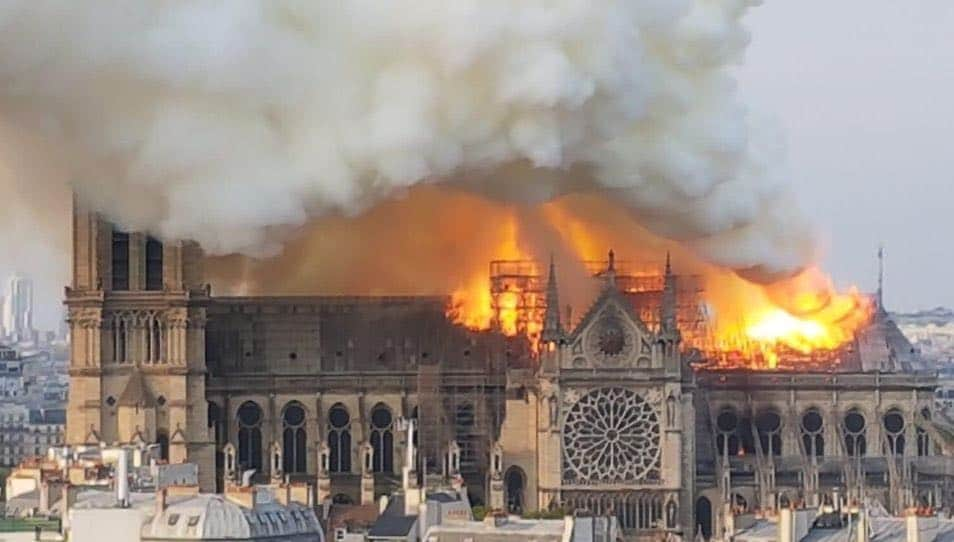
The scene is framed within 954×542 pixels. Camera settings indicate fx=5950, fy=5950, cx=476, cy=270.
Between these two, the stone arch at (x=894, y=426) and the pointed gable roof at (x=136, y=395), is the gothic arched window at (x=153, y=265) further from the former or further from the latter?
the stone arch at (x=894, y=426)

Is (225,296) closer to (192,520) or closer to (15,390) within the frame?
(192,520)

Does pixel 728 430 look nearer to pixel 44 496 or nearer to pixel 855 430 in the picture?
pixel 855 430

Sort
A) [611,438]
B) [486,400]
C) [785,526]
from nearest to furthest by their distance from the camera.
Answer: [785,526] → [611,438] → [486,400]

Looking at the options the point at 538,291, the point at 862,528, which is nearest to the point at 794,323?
the point at 538,291

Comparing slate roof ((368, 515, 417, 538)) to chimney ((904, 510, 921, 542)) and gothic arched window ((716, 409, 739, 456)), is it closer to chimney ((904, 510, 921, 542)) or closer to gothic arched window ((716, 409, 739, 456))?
chimney ((904, 510, 921, 542))

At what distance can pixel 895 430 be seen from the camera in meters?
112

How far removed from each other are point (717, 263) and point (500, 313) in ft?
14.1

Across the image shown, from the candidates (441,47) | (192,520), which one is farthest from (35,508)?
(441,47)

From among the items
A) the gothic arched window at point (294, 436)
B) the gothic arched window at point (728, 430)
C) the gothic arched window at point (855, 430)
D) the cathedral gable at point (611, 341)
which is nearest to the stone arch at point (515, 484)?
the cathedral gable at point (611, 341)

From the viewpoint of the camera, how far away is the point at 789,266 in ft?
362

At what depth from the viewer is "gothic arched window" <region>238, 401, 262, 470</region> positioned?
11144 centimetres

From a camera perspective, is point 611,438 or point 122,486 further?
point 611,438

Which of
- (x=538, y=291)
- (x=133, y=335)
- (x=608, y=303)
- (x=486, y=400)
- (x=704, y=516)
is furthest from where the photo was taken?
(x=486, y=400)

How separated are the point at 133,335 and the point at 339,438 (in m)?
4.56
